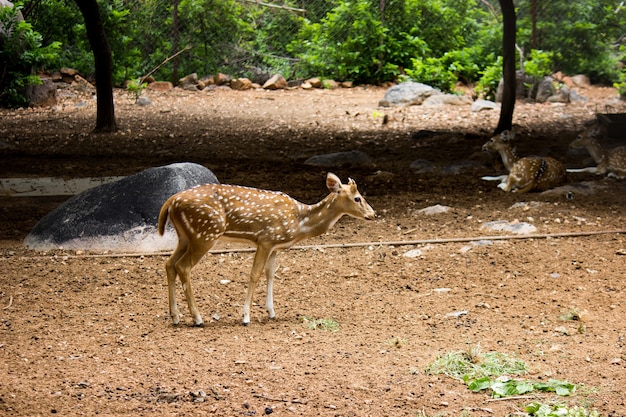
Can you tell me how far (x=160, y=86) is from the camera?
18.1 metres

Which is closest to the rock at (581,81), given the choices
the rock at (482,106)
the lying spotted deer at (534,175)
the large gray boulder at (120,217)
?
the rock at (482,106)

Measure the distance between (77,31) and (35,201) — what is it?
27.8ft

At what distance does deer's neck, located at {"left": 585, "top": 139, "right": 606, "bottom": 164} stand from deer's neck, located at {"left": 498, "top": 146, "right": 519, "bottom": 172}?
1.11 metres

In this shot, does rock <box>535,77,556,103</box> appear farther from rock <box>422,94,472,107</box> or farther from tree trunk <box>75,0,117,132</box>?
tree trunk <box>75,0,117,132</box>

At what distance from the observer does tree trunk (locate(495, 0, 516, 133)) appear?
39.6 feet

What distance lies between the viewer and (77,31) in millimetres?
17609

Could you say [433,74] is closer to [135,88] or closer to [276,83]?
[276,83]

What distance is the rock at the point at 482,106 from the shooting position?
50.3 ft

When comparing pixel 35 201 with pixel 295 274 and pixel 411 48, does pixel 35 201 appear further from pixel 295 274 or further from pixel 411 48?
pixel 411 48

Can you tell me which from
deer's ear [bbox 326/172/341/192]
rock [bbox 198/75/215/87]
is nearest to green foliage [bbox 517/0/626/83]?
rock [bbox 198/75/215/87]

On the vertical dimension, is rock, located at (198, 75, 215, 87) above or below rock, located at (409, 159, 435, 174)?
below

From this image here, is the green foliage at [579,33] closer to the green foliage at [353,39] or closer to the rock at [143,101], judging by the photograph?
the green foliage at [353,39]

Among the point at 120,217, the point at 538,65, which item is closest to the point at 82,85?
the point at 538,65

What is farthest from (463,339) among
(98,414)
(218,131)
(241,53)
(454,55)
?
(241,53)
